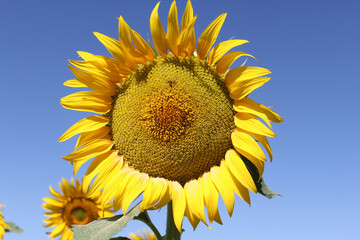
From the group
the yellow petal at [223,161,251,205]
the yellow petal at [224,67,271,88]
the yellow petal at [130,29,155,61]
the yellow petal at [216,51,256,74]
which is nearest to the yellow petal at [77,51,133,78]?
the yellow petal at [130,29,155,61]

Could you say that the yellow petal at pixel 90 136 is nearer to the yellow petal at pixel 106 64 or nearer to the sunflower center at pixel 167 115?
the sunflower center at pixel 167 115

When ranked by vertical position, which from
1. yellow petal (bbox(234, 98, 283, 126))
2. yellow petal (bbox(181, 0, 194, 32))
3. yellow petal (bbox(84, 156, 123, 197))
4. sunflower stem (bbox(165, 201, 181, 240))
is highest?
yellow petal (bbox(181, 0, 194, 32))

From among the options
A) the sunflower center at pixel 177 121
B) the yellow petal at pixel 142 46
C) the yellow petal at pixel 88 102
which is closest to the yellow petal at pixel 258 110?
the sunflower center at pixel 177 121

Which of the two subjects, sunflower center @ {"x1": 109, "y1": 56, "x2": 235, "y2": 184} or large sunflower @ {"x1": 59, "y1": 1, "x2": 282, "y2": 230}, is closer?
large sunflower @ {"x1": 59, "y1": 1, "x2": 282, "y2": 230}

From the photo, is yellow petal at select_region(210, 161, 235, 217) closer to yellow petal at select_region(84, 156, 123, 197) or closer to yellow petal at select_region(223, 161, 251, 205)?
yellow petal at select_region(223, 161, 251, 205)

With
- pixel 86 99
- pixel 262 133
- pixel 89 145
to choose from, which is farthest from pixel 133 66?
pixel 262 133

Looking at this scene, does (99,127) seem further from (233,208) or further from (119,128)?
(233,208)

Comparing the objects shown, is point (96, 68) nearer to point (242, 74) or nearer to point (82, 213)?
point (242, 74)
